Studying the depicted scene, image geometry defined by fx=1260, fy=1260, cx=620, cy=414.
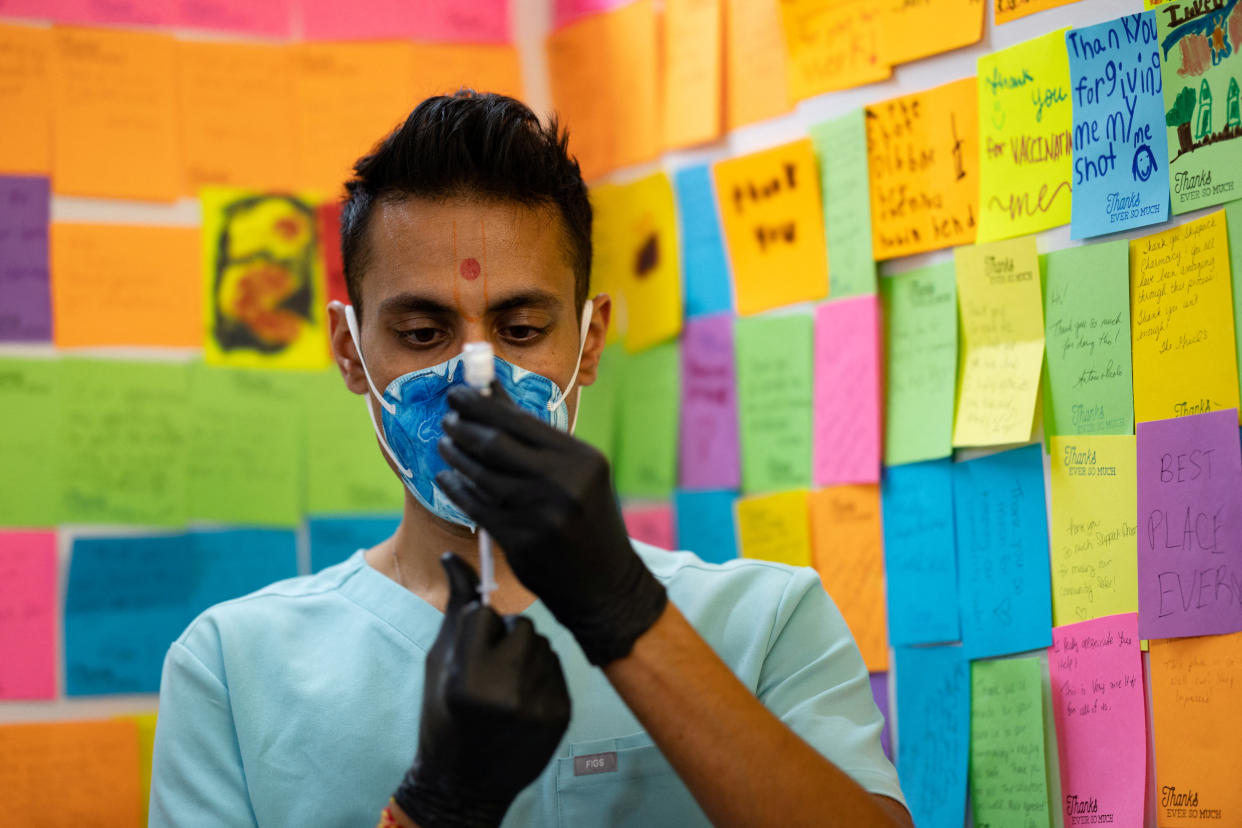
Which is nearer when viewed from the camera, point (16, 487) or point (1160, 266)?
point (1160, 266)

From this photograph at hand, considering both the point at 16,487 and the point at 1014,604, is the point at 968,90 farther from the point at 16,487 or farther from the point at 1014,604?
the point at 16,487

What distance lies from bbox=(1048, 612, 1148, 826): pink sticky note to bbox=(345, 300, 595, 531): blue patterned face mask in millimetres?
600

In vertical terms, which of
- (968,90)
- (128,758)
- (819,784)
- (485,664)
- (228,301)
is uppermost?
(968,90)

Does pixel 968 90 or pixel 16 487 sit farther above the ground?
pixel 968 90

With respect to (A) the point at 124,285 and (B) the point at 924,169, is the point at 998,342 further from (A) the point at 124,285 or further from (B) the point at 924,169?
(A) the point at 124,285

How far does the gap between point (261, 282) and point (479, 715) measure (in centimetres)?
131

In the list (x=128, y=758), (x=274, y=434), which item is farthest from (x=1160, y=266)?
(x=128, y=758)

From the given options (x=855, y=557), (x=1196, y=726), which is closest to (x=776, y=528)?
(x=855, y=557)

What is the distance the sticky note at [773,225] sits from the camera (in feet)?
5.65

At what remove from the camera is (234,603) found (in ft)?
4.44

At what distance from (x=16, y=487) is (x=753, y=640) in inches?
47.6

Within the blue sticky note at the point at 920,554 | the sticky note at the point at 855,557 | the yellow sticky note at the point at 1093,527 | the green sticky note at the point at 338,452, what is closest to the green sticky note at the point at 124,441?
the green sticky note at the point at 338,452

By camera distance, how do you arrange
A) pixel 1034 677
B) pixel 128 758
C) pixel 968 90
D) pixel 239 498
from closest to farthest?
1. pixel 1034 677
2. pixel 968 90
3. pixel 128 758
4. pixel 239 498

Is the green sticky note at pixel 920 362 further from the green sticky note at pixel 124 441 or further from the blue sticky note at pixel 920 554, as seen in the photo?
the green sticky note at pixel 124 441
